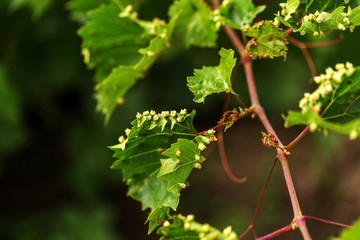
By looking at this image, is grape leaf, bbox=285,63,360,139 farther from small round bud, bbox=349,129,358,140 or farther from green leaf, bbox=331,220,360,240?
green leaf, bbox=331,220,360,240

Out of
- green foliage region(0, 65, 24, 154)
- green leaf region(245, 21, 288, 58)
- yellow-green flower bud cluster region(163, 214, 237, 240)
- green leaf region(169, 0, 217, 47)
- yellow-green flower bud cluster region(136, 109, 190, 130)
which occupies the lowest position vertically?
yellow-green flower bud cluster region(163, 214, 237, 240)

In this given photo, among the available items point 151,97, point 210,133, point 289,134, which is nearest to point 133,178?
point 210,133

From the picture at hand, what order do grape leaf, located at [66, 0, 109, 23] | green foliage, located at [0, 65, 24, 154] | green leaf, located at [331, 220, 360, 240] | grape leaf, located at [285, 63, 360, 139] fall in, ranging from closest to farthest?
green leaf, located at [331, 220, 360, 240], grape leaf, located at [285, 63, 360, 139], grape leaf, located at [66, 0, 109, 23], green foliage, located at [0, 65, 24, 154]

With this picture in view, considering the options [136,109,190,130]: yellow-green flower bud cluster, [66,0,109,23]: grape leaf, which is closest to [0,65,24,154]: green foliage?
[66,0,109,23]: grape leaf

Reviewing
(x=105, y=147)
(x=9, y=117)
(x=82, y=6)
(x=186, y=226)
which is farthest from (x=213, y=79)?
(x=105, y=147)

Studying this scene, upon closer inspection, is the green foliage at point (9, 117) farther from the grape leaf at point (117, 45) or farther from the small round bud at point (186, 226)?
the small round bud at point (186, 226)

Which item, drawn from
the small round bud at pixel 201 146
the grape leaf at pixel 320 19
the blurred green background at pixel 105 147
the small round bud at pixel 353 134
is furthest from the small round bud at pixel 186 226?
the blurred green background at pixel 105 147
